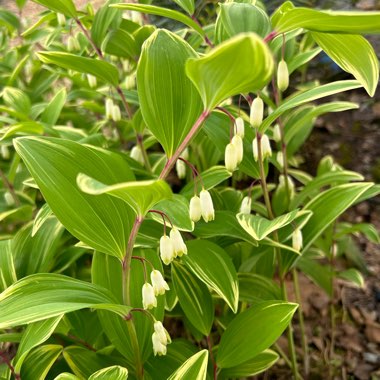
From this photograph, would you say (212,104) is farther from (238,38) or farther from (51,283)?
(51,283)

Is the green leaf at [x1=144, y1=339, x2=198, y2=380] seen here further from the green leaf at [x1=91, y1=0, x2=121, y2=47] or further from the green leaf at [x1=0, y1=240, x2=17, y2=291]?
the green leaf at [x1=91, y1=0, x2=121, y2=47]

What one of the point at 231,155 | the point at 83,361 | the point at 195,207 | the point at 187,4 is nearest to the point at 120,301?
the point at 83,361

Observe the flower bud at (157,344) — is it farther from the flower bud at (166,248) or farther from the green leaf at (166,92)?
the green leaf at (166,92)

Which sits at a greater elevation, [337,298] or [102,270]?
[102,270]

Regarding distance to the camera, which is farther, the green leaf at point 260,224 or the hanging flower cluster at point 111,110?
the hanging flower cluster at point 111,110

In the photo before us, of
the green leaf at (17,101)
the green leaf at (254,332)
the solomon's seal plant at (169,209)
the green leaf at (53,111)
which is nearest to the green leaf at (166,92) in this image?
the solomon's seal plant at (169,209)

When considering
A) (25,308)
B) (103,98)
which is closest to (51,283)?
(25,308)

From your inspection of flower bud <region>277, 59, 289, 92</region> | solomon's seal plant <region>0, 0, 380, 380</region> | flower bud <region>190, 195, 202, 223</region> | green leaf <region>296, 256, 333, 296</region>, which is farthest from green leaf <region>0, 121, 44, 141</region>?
green leaf <region>296, 256, 333, 296</region>

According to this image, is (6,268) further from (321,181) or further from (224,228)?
(321,181)
